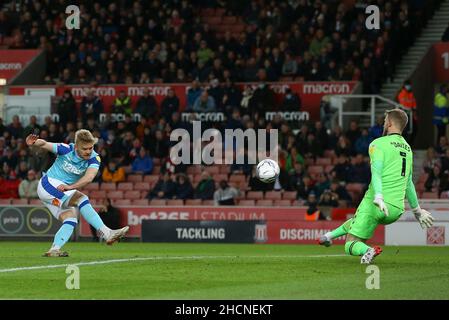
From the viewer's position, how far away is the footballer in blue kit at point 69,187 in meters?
17.1

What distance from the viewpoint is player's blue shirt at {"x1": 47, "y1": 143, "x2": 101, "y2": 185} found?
17.2 metres

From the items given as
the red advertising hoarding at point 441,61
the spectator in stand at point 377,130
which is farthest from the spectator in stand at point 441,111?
the spectator in stand at point 377,130

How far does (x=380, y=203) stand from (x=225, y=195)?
1617 centimetres

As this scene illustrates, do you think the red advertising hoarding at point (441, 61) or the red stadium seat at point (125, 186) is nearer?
the red stadium seat at point (125, 186)

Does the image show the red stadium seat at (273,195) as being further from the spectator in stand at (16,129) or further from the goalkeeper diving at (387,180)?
the goalkeeper diving at (387,180)

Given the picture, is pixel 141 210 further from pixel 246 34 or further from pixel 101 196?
pixel 246 34

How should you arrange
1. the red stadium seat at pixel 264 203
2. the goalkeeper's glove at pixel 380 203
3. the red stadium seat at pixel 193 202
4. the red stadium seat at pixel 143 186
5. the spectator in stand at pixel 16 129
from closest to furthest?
the goalkeeper's glove at pixel 380 203 → the red stadium seat at pixel 264 203 → the red stadium seat at pixel 193 202 → the red stadium seat at pixel 143 186 → the spectator in stand at pixel 16 129

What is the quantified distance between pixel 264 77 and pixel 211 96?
1.74 meters

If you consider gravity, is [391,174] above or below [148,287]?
above

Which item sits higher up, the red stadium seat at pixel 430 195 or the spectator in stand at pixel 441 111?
the spectator in stand at pixel 441 111

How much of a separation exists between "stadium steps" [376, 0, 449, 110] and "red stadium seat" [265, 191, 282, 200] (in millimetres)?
4989

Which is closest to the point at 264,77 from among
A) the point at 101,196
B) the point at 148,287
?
the point at 101,196

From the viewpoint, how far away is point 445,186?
29.7m

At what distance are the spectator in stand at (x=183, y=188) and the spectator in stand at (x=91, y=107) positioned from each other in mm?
4922
